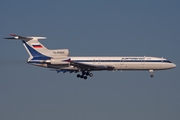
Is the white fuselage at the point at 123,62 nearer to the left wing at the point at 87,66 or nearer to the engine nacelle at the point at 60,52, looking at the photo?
the left wing at the point at 87,66

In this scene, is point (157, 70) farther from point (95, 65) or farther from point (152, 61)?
point (95, 65)

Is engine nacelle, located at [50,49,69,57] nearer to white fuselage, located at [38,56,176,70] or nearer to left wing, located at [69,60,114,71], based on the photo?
left wing, located at [69,60,114,71]

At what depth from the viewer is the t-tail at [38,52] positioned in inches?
4003

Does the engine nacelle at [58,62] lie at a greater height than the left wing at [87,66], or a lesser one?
greater

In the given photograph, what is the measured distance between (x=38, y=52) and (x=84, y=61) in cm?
910

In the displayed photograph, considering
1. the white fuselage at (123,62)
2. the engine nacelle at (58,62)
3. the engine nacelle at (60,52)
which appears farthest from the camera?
the white fuselage at (123,62)

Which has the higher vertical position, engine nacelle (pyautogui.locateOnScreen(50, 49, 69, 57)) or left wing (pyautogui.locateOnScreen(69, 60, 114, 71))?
engine nacelle (pyautogui.locateOnScreen(50, 49, 69, 57))

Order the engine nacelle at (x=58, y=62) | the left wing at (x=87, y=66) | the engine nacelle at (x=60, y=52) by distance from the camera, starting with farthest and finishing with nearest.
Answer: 1. the left wing at (x=87, y=66)
2. the engine nacelle at (x=60, y=52)
3. the engine nacelle at (x=58, y=62)

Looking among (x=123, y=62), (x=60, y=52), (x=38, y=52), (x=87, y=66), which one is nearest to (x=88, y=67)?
(x=87, y=66)

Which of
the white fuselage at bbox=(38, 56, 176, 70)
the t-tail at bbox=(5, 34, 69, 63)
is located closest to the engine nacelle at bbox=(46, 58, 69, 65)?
→ the t-tail at bbox=(5, 34, 69, 63)

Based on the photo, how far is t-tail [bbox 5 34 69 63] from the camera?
10169cm

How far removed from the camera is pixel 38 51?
105 metres

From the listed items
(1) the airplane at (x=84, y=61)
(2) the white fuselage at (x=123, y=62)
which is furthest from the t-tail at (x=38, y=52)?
(2) the white fuselage at (x=123, y=62)

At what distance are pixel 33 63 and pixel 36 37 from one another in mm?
5875
